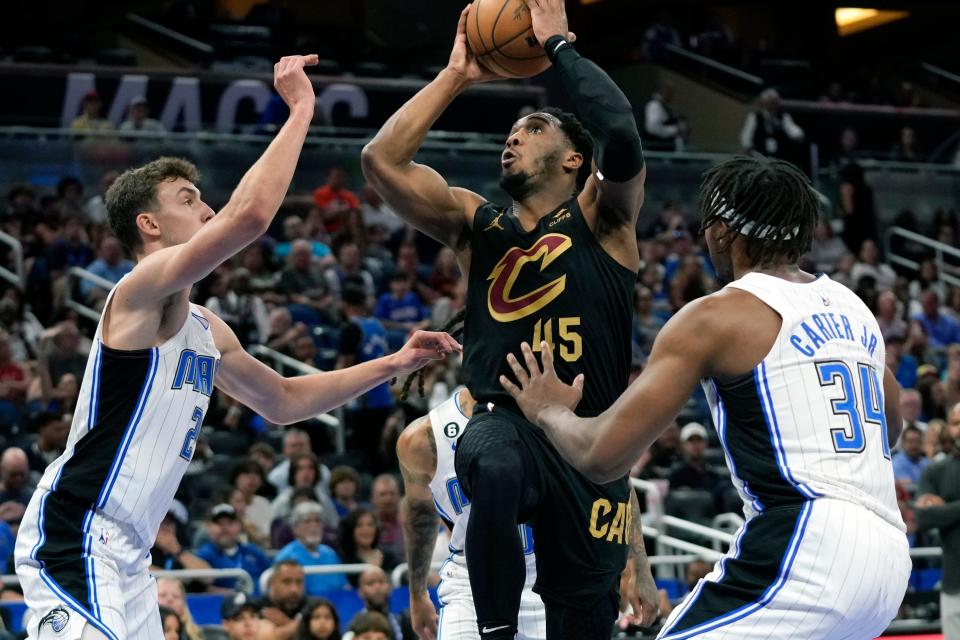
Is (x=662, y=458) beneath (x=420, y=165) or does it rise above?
beneath

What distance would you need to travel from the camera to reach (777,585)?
397 centimetres

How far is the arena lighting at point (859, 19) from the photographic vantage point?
3088 centimetres

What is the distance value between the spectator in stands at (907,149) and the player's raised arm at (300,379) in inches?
689

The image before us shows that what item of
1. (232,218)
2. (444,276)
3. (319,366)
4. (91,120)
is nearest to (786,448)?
(232,218)

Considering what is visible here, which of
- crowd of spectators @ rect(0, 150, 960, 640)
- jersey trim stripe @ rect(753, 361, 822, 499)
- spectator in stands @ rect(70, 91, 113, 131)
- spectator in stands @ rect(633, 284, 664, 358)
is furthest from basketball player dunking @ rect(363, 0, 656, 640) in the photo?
spectator in stands @ rect(70, 91, 113, 131)

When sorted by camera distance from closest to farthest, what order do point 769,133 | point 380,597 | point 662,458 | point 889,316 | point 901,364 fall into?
point 380,597
point 662,458
point 901,364
point 889,316
point 769,133

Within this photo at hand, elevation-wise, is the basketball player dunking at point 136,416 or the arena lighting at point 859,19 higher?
the arena lighting at point 859,19

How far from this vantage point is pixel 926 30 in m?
31.0

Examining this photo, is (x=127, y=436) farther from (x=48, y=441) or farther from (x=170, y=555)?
(x=48, y=441)

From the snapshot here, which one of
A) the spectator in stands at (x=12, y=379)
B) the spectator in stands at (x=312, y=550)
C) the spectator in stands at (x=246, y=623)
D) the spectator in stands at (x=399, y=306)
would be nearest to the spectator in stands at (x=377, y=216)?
the spectator in stands at (x=399, y=306)

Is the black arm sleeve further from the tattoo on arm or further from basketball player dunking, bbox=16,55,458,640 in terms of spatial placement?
the tattoo on arm

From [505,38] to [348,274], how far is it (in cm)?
971

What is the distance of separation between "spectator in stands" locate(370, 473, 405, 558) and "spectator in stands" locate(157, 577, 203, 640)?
271 cm

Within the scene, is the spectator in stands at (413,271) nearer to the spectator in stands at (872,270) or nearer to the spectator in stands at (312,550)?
the spectator in stands at (312,550)
